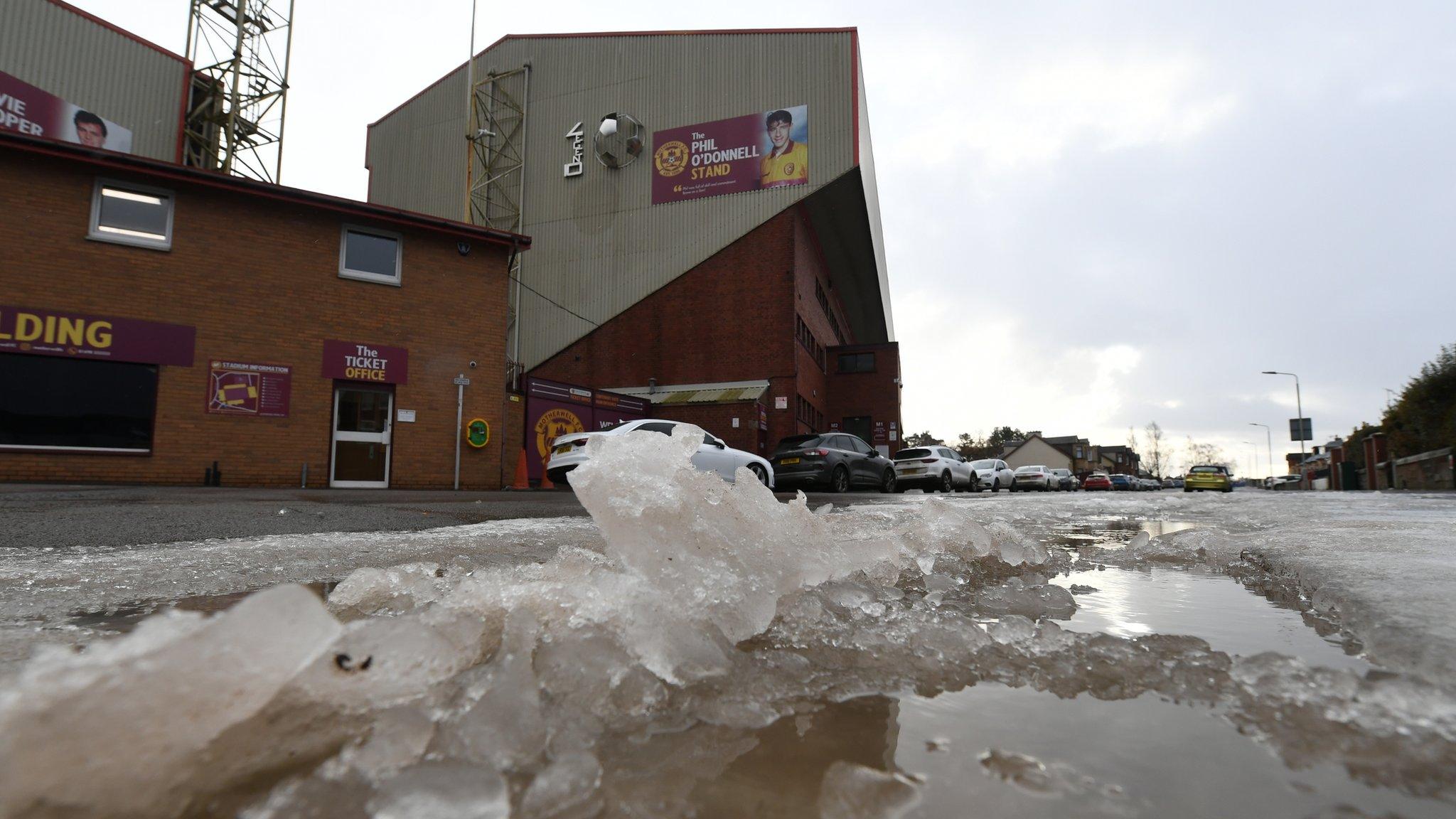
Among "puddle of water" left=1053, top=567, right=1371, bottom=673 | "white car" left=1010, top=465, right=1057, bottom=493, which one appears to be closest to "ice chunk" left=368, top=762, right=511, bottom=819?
"puddle of water" left=1053, top=567, right=1371, bottom=673

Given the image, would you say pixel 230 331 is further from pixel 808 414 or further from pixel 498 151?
pixel 808 414

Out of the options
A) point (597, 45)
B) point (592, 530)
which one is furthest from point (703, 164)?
point (592, 530)

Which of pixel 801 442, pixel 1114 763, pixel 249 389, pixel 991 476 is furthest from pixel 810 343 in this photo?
pixel 1114 763

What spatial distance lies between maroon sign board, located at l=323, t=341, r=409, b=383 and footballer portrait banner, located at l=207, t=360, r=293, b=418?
2.13 feet

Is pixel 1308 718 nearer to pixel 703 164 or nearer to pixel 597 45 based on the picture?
pixel 703 164

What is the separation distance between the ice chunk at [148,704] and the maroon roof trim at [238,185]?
42.0 ft

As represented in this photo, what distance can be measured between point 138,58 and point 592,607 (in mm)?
24955

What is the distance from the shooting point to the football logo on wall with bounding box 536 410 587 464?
51.5 feet

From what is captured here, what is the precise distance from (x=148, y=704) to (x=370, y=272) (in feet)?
45.3

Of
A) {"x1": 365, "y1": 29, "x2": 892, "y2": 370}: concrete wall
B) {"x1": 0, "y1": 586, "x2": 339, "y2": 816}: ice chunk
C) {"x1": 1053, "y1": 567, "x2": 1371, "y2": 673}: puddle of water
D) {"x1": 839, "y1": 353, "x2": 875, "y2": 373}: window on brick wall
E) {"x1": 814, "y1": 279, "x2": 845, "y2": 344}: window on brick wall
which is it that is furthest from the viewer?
→ {"x1": 839, "y1": 353, "x2": 875, "y2": 373}: window on brick wall

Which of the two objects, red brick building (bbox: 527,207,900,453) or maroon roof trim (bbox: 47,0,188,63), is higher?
maroon roof trim (bbox: 47,0,188,63)

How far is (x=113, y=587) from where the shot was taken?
1.93m

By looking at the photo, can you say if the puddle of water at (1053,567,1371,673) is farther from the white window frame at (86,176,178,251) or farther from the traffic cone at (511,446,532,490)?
the white window frame at (86,176,178,251)

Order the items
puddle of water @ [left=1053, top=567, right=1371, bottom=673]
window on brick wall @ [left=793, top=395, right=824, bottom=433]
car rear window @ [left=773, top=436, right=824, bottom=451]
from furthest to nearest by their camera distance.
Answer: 1. window on brick wall @ [left=793, top=395, right=824, bottom=433]
2. car rear window @ [left=773, top=436, right=824, bottom=451]
3. puddle of water @ [left=1053, top=567, right=1371, bottom=673]
